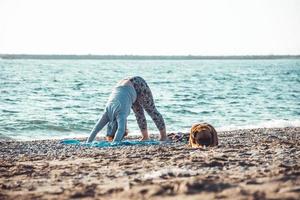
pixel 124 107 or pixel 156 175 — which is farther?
pixel 124 107

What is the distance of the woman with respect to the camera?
8.53 metres

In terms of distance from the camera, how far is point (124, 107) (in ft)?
27.9

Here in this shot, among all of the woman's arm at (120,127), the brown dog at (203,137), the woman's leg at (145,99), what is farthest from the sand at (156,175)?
Result: the woman's leg at (145,99)

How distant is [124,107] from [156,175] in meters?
3.92

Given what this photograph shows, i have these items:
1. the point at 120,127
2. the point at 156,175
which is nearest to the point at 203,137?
the point at 120,127

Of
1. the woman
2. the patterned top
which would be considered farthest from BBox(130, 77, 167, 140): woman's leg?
the patterned top

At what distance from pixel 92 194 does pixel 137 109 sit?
5336 millimetres

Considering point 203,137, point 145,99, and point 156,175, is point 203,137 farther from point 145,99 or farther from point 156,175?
point 156,175

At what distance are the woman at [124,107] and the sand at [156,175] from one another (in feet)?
4.81

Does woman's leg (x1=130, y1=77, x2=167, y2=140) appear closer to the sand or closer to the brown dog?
the brown dog

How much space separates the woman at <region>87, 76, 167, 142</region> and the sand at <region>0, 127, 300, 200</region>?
4.81ft

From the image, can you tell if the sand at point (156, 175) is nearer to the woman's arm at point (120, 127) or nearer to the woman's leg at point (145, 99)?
the woman's arm at point (120, 127)

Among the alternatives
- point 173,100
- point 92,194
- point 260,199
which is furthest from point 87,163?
point 173,100

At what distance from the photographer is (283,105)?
72.2 feet
